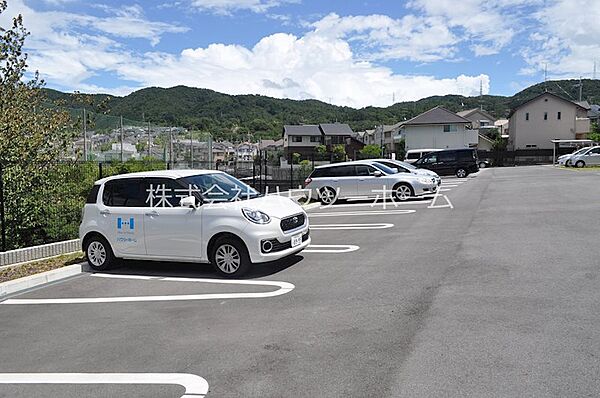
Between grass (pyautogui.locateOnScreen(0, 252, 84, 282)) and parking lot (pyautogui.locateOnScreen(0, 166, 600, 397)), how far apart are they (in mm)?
756

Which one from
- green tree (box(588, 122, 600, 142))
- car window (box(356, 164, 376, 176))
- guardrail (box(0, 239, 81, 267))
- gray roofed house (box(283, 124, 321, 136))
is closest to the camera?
guardrail (box(0, 239, 81, 267))

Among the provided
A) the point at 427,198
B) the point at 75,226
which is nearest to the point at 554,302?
the point at 75,226

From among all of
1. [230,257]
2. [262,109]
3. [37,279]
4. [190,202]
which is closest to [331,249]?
[230,257]

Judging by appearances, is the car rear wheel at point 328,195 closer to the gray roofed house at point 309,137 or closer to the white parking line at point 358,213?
the white parking line at point 358,213

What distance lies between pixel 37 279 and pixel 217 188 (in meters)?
3.14

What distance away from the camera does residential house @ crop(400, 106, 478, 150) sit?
2362 inches

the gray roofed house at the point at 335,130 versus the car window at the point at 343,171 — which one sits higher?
the gray roofed house at the point at 335,130

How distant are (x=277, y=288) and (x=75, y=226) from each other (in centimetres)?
667

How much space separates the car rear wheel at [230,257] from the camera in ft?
23.9

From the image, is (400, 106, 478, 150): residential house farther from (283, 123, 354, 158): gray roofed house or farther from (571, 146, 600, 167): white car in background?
(571, 146, 600, 167): white car in background

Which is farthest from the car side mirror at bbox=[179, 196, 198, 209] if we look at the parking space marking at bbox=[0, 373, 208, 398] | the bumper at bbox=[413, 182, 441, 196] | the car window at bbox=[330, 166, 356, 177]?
the bumper at bbox=[413, 182, 441, 196]

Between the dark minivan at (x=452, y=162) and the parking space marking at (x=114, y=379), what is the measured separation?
94.2 ft

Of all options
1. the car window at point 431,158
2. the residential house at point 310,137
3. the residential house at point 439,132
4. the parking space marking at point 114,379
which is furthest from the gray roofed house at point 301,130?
the parking space marking at point 114,379

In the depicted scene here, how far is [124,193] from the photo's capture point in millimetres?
8375
